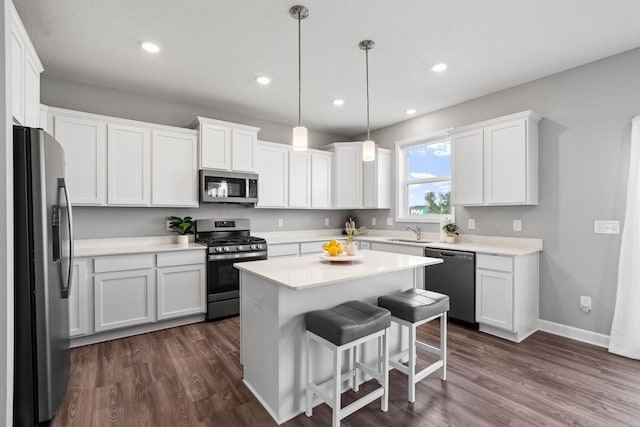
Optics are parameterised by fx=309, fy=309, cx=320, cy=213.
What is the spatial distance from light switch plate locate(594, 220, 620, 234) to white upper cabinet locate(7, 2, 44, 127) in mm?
4573

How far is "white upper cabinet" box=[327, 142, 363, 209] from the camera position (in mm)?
5035

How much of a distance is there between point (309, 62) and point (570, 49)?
2.33 metres

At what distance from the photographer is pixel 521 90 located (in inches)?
136

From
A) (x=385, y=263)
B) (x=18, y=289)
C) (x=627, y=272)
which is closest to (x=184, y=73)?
(x=18, y=289)

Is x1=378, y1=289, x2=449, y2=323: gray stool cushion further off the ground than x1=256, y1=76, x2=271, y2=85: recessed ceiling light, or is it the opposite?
x1=256, y1=76, x2=271, y2=85: recessed ceiling light

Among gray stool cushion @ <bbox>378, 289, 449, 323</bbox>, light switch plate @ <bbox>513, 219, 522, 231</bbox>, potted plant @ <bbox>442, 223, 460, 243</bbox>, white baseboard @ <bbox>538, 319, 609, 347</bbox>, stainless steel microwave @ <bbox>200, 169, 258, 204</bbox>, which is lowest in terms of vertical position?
white baseboard @ <bbox>538, 319, 609, 347</bbox>

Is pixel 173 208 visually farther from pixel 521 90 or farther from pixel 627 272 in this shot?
pixel 627 272

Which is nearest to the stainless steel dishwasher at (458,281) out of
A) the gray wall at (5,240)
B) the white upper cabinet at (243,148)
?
the white upper cabinet at (243,148)

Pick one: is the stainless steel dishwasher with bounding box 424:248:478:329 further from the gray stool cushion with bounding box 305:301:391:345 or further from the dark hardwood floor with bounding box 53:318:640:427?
the gray stool cushion with bounding box 305:301:391:345

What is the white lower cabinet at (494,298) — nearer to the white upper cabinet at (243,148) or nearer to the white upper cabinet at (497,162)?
the white upper cabinet at (497,162)

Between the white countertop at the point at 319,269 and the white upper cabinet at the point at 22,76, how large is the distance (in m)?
1.72

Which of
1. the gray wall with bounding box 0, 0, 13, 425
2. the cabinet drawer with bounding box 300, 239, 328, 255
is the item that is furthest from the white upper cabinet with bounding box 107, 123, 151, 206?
the cabinet drawer with bounding box 300, 239, 328, 255

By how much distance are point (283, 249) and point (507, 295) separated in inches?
104

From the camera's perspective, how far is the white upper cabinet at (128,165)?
3270mm
